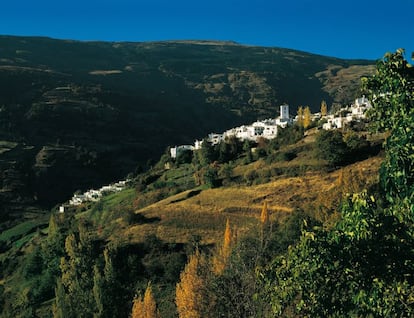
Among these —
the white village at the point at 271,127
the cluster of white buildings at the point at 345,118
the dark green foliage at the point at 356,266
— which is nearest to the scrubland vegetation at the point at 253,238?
the dark green foliage at the point at 356,266

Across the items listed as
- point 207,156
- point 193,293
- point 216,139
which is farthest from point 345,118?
point 193,293

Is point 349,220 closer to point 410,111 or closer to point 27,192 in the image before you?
point 410,111

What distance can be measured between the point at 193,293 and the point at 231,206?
34450 mm

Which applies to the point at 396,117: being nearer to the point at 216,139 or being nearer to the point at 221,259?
the point at 221,259

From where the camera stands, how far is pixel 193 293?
29125 mm

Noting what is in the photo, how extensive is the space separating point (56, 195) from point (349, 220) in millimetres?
146379

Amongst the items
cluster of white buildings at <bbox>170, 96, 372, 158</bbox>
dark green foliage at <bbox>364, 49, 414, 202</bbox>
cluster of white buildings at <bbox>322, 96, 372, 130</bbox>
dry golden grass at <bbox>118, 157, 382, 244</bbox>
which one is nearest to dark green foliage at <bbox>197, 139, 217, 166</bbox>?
cluster of white buildings at <bbox>170, 96, 372, 158</bbox>

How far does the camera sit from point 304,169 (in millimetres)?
67562

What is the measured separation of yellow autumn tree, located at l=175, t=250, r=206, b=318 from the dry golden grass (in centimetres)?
2216

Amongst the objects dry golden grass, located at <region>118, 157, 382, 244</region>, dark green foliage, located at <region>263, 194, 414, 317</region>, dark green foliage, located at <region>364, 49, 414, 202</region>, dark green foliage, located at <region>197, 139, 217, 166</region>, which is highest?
dark green foliage, located at <region>364, 49, 414, 202</region>

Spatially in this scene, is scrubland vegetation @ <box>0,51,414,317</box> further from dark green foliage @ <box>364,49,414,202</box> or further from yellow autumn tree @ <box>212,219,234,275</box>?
yellow autumn tree @ <box>212,219,234,275</box>

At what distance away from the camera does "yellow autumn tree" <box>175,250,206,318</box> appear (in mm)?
28094

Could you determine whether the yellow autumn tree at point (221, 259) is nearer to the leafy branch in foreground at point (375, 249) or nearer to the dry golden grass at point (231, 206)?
the dry golden grass at point (231, 206)

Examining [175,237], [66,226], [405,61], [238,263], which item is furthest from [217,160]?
[405,61]
